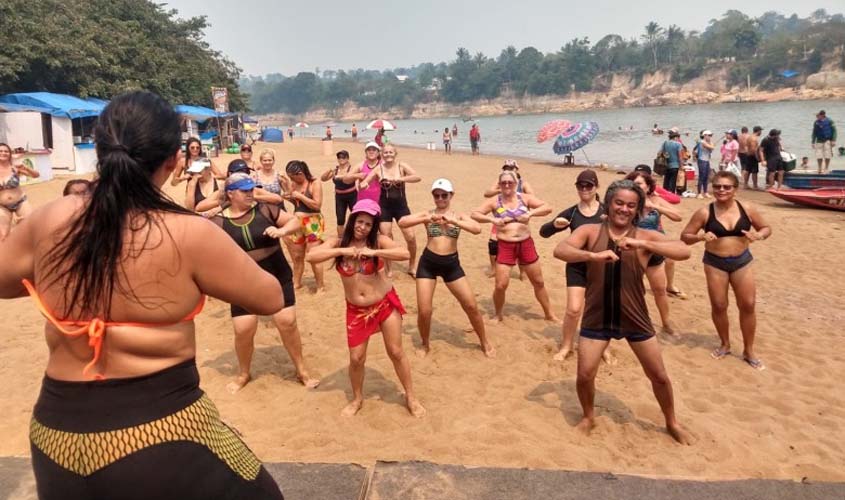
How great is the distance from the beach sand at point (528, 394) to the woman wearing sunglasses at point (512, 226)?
0.77 m

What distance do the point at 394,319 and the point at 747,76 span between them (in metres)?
106

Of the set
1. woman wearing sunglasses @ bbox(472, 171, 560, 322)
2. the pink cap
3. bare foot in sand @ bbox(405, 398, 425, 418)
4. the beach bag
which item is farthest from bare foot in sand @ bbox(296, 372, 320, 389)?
the beach bag

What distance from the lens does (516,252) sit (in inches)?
260

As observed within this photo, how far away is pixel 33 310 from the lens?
7805 mm

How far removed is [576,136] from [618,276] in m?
19.8

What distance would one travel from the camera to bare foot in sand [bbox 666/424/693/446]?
437cm

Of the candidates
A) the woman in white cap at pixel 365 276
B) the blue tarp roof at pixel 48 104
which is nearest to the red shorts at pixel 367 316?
the woman in white cap at pixel 365 276

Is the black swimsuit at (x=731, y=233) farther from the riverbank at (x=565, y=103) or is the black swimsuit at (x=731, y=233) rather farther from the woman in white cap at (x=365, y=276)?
the riverbank at (x=565, y=103)

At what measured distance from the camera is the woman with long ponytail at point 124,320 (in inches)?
61.3

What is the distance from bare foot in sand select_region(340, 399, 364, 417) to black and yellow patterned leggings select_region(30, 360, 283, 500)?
10.8ft

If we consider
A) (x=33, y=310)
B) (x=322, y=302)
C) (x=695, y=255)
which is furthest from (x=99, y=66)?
(x=695, y=255)

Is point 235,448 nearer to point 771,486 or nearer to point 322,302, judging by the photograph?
point 771,486

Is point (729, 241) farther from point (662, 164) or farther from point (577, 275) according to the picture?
point (662, 164)

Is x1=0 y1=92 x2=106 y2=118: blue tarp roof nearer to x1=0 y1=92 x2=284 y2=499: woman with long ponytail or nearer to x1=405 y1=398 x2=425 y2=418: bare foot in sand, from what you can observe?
x1=405 y1=398 x2=425 y2=418: bare foot in sand
